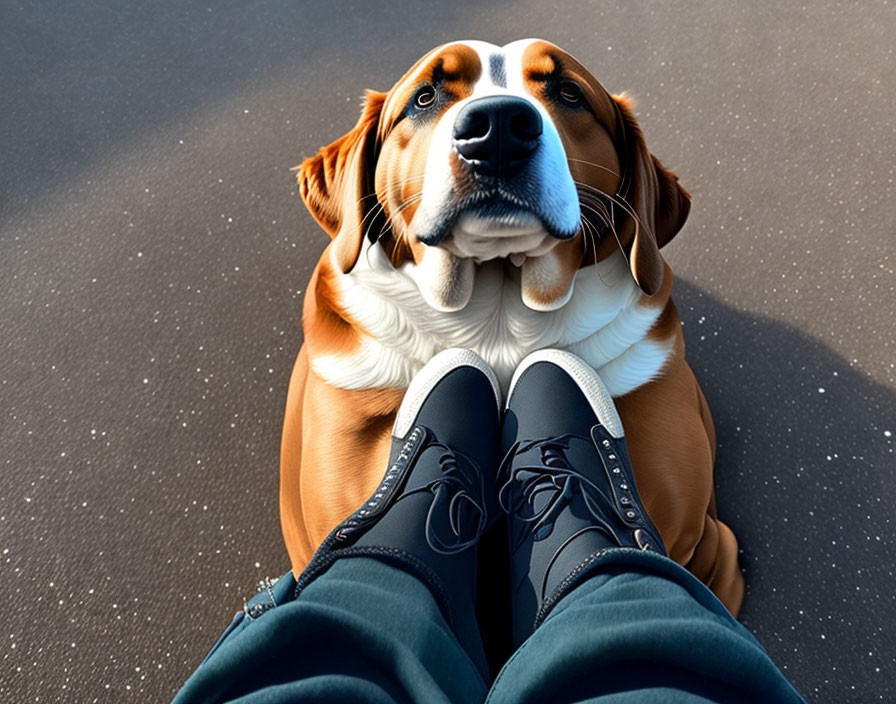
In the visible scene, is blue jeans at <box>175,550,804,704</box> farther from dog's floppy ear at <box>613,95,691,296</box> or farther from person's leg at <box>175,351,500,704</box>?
dog's floppy ear at <box>613,95,691,296</box>

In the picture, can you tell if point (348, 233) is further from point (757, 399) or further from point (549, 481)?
point (757, 399)

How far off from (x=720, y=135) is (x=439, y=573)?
146cm

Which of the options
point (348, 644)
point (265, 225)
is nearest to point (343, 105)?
point (265, 225)

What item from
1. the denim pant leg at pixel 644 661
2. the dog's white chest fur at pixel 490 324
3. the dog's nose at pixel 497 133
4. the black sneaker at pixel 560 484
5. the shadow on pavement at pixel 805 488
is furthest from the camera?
the shadow on pavement at pixel 805 488

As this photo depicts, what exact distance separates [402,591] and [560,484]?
359mm

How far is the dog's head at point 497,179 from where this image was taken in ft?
3.51

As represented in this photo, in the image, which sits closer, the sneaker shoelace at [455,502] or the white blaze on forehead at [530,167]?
the white blaze on forehead at [530,167]

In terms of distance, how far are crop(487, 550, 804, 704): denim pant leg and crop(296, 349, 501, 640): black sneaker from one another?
23 centimetres

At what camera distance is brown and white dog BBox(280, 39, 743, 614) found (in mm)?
1104

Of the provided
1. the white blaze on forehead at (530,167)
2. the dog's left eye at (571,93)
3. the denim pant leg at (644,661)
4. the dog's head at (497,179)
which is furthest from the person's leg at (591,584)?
the dog's left eye at (571,93)

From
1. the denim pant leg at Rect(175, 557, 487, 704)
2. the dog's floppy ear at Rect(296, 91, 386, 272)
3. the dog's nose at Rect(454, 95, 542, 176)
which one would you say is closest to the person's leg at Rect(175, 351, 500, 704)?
the denim pant leg at Rect(175, 557, 487, 704)

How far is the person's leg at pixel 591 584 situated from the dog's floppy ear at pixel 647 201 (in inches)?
8.9

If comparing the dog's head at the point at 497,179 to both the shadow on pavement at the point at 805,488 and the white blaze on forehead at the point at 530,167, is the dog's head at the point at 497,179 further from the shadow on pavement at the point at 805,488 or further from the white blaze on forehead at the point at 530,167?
the shadow on pavement at the point at 805,488

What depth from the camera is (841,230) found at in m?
1.86
